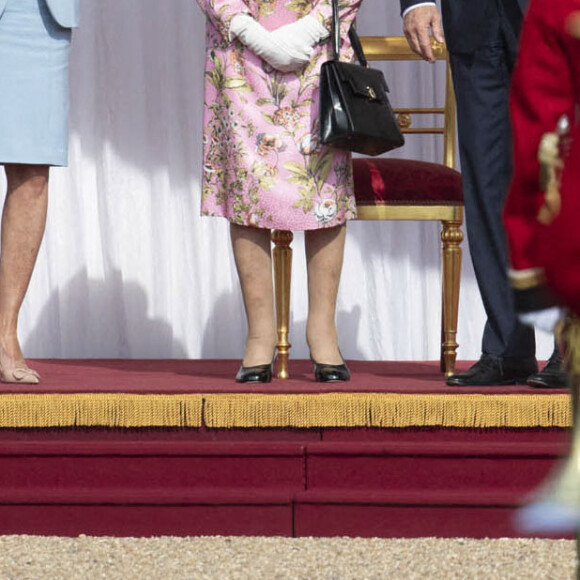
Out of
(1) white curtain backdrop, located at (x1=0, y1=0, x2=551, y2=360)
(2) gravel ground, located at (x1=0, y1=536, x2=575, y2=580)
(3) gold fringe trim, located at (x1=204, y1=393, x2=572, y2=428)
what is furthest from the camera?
(1) white curtain backdrop, located at (x1=0, y1=0, x2=551, y2=360)

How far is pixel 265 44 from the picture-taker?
287 cm

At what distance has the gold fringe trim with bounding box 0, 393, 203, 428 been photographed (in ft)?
8.94

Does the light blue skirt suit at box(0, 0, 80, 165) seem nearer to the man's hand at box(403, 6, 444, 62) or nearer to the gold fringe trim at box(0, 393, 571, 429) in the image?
the gold fringe trim at box(0, 393, 571, 429)

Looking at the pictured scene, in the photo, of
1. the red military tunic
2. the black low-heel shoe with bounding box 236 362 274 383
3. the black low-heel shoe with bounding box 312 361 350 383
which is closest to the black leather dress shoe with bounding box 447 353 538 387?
the black low-heel shoe with bounding box 312 361 350 383

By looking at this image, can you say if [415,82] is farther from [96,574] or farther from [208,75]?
[96,574]

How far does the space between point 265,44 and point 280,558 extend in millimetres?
1152

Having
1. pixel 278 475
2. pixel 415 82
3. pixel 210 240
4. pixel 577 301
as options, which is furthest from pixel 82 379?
pixel 577 301

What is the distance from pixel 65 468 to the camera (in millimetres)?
2695

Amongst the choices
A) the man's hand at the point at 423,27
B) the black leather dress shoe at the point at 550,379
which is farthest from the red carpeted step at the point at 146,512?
the man's hand at the point at 423,27

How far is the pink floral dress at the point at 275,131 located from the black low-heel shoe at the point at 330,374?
33 centimetres

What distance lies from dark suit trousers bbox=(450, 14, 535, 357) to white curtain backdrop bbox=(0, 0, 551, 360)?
1.36 m

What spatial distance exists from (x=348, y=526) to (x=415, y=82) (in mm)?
2044

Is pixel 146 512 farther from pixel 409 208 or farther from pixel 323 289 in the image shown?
pixel 409 208

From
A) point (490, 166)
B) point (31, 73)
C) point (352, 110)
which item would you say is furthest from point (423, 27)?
point (31, 73)
